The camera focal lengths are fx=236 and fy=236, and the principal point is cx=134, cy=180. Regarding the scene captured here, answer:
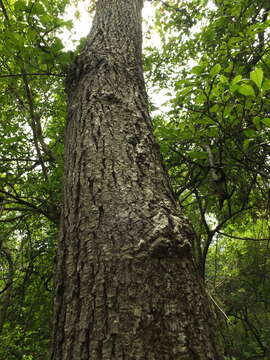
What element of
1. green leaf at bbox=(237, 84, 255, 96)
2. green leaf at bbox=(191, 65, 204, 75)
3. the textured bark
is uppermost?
green leaf at bbox=(191, 65, 204, 75)

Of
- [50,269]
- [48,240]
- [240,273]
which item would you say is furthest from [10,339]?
[240,273]

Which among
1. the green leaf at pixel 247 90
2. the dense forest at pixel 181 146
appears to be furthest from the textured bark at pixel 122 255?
the green leaf at pixel 247 90

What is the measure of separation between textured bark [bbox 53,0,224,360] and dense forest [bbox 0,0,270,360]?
16cm

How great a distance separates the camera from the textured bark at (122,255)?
25.3 inches

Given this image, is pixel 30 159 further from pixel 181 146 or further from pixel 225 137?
pixel 225 137

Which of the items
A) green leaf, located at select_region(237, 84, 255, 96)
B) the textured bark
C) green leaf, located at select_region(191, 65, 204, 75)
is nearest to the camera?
the textured bark

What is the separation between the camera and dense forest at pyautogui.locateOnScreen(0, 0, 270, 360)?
Answer: 1.72 meters

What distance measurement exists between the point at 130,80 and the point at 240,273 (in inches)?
230

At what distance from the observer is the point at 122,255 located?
0.78 m

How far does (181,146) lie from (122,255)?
6.02ft

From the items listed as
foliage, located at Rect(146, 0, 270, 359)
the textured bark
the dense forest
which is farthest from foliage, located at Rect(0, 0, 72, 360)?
foliage, located at Rect(146, 0, 270, 359)

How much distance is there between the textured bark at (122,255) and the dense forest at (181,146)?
0.16m

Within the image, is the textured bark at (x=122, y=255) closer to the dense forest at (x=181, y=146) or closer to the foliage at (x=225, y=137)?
the dense forest at (x=181, y=146)

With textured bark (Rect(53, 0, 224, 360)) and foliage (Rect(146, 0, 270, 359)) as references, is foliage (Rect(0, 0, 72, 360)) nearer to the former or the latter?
textured bark (Rect(53, 0, 224, 360))
